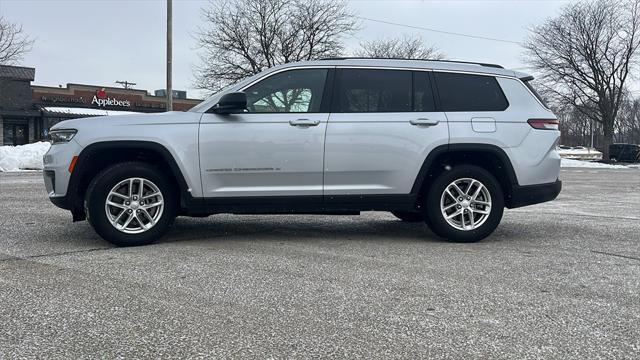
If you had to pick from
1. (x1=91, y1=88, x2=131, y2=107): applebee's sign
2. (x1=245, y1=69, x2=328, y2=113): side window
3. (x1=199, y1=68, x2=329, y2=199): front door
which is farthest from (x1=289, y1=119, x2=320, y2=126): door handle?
(x1=91, y1=88, x2=131, y2=107): applebee's sign

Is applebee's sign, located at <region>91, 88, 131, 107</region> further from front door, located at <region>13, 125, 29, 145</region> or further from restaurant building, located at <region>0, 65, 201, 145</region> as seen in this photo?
front door, located at <region>13, 125, 29, 145</region>

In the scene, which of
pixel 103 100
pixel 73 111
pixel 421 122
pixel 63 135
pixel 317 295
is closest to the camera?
pixel 317 295

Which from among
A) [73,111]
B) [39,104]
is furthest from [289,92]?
[39,104]

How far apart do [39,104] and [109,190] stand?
123ft

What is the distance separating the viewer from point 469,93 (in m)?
5.87

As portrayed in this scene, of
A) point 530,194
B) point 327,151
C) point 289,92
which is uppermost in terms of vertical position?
point 289,92

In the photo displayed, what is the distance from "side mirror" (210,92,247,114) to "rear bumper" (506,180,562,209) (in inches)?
116

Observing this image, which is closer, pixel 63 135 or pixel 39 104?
pixel 63 135

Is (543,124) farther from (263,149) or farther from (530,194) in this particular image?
(263,149)

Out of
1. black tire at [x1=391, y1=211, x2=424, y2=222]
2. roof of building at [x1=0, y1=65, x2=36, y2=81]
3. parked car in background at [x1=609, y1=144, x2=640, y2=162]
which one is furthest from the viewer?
parked car in background at [x1=609, y1=144, x2=640, y2=162]

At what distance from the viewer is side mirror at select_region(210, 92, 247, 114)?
17.2ft

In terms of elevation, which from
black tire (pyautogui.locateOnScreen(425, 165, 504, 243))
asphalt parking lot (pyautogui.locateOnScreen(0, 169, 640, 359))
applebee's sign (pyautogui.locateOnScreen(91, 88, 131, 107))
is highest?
applebee's sign (pyautogui.locateOnScreen(91, 88, 131, 107))

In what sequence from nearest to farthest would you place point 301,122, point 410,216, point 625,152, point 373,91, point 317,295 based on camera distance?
1. point 317,295
2. point 301,122
3. point 373,91
4. point 410,216
5. point 625,152

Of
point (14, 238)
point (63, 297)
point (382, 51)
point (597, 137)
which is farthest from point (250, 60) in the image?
point (597, 137)
